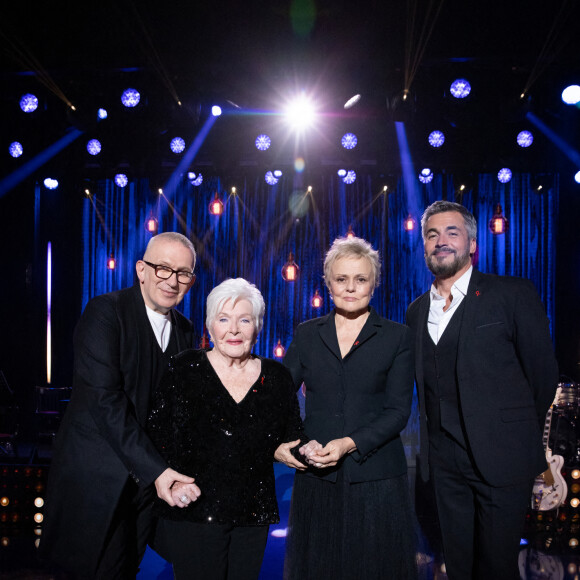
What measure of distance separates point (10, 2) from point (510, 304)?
5.02m

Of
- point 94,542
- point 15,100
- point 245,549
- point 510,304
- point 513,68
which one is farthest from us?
point 15,100

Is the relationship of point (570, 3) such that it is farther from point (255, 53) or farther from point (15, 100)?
point (15, 100)

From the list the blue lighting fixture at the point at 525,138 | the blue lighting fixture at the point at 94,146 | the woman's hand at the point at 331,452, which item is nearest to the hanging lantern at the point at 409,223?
the blue lighting fixture at the point at 525,138

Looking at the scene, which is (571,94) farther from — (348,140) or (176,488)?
(176,488)

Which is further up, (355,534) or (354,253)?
(354,253)

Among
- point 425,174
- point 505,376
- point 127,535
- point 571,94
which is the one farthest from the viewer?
point 425,174

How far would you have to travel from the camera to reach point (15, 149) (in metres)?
5.64

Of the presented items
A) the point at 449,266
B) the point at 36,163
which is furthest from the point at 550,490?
the point at 36,163

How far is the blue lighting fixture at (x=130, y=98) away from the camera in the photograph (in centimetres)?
543

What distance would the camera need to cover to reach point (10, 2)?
4.63 meters

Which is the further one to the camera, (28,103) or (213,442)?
(28,103)

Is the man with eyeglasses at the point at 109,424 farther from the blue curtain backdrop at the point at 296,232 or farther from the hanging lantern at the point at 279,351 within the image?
A: the blue curtain backdrop at the point at 296,232

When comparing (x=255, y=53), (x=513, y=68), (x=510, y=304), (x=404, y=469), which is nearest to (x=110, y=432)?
(x=404, y=469)

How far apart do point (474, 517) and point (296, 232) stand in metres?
6.68
